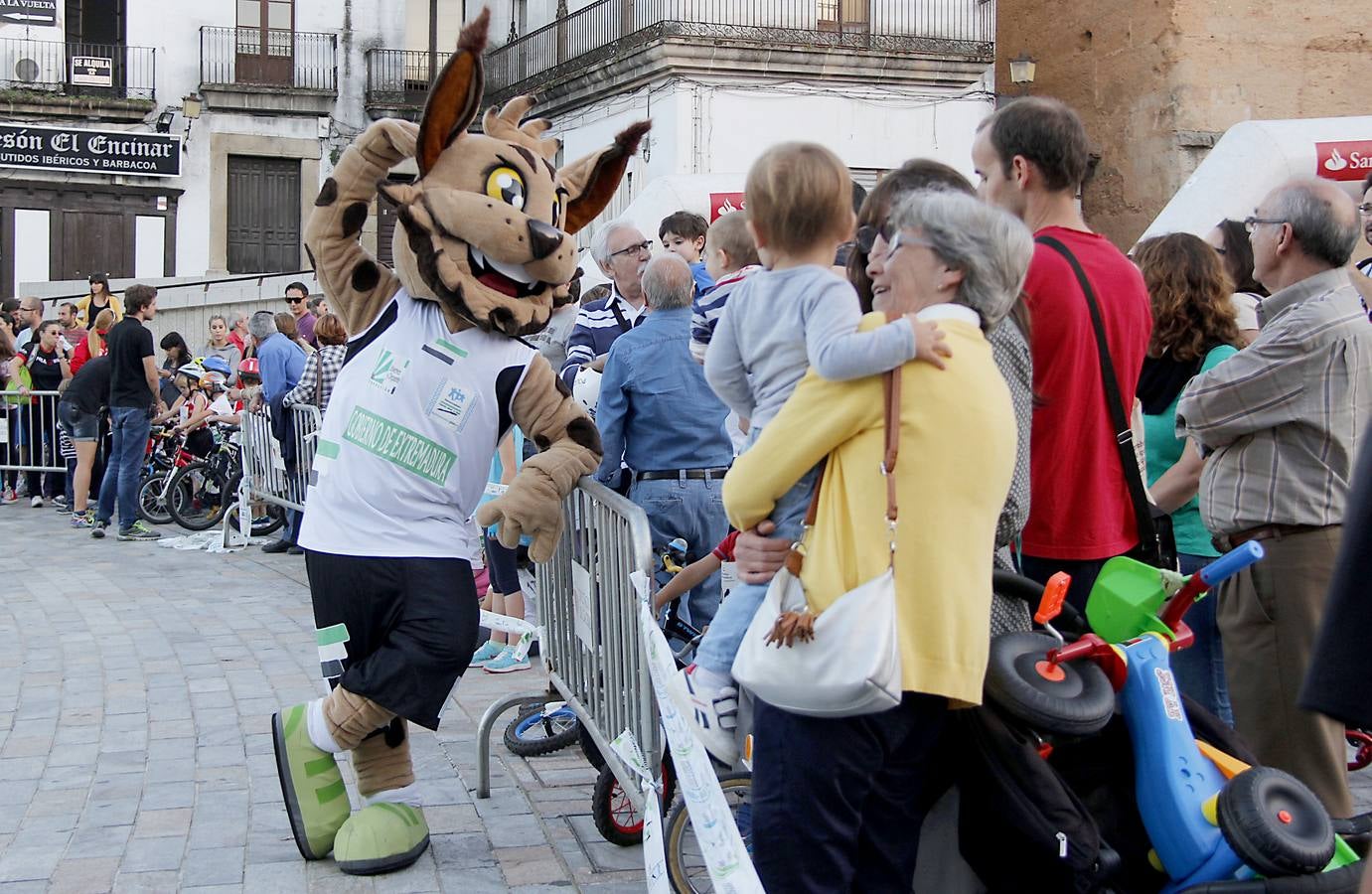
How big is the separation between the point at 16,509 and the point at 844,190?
14.0 metres

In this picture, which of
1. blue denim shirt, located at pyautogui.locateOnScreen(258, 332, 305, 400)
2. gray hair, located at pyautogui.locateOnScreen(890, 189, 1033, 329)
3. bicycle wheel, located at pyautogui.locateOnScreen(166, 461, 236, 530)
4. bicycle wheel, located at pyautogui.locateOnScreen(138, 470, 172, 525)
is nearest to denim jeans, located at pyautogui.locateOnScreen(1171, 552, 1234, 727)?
gray hair, located at pyautogui.locateOnScreen(890, 189, 1033, 329)

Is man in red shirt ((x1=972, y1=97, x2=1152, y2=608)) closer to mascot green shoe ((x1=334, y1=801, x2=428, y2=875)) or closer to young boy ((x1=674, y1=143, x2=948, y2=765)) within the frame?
young boy ((x1=674, y1=143, x2=948, y2=765))

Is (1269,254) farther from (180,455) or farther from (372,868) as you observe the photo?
(180,455)

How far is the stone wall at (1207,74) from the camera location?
21.6m

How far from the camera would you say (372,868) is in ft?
14.3

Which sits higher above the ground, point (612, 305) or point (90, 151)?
point (90, 151)

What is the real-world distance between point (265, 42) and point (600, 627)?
27.5 m

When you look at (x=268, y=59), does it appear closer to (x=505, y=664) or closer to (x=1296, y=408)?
(x=505, y=664)

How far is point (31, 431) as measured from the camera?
15.3 meters

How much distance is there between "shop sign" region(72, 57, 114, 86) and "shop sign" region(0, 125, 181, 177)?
1118mm

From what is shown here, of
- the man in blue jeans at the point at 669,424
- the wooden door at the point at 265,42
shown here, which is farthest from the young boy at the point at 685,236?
the wooden door at the point at 265,42

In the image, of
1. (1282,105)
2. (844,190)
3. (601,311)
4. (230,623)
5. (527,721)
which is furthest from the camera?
(1282,105)

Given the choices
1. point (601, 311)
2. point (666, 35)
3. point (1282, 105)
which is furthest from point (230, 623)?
point (1282, 105)

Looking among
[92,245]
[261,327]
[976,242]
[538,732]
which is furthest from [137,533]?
[92,245]
